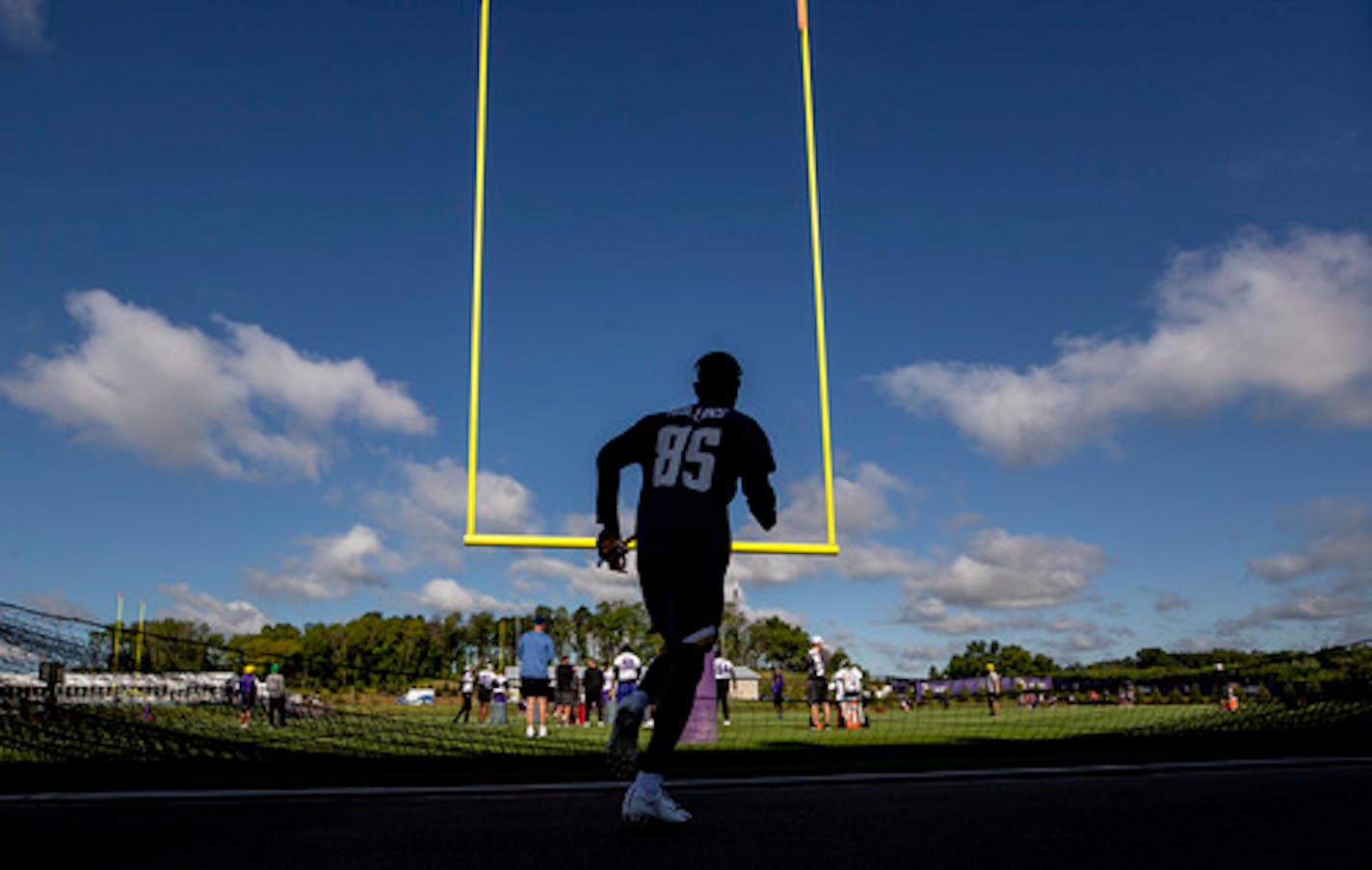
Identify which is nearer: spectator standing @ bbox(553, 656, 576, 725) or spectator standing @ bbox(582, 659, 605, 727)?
spectator standing @ bbox(582, 659, 605, 727)

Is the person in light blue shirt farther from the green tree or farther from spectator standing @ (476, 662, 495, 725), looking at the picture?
the green tree

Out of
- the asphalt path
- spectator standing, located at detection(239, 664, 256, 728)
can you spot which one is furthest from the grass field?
spectator standing, located at detection(239, 664, 256, 728)

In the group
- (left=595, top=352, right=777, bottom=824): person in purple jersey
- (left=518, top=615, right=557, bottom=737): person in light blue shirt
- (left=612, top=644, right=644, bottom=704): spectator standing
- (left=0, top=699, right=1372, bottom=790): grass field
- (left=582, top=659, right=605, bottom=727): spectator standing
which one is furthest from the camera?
(left=582, top=659, right=605, bottom=727): spectator standing

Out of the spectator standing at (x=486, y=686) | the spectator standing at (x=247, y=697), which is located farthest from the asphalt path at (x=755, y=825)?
the spectator standing at (x=486, y=686)

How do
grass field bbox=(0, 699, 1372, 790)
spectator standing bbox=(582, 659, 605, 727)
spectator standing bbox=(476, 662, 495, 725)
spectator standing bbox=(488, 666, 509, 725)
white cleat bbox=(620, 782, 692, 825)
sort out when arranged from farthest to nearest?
1. spectator standing bbox=(476, 662, 495, 725)
2. spectator standing bbox=(488, 666, 509, 725)
3. spectator standing bbox=(582, 659, 605, 727)
4. grass field bbox=(0, 699, 1372, 790)
5. white cleat bbox=(620, 782, 692, 825)

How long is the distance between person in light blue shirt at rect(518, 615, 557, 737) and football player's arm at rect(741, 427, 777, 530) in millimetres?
9216

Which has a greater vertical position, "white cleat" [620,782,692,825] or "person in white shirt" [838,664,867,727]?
"white cleat" [620,782,692,825]

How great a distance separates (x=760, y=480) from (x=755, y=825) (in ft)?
3.58

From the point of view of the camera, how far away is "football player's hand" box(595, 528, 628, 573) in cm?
330

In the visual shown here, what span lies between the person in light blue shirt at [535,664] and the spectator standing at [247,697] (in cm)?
502

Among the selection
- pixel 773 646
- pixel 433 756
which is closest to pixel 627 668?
pixel 433 756

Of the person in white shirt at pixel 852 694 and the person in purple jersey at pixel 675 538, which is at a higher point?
the person in purple jersey at pixel 675 538

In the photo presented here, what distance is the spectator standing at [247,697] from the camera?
50.8 ft

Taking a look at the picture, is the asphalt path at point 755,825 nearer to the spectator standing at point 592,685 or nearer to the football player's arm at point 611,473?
the football player's arm at point 611,473
